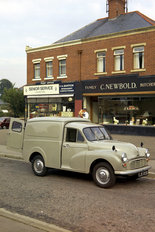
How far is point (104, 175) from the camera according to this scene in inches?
287

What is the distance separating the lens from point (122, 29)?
22.7 meters

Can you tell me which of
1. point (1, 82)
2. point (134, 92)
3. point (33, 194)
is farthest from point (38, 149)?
point (1, 82)

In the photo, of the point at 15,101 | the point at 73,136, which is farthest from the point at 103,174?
the point at 15,101

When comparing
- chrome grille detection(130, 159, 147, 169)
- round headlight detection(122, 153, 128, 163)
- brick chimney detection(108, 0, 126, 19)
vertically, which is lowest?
chrome grille detection(130, 159, 147, 169)

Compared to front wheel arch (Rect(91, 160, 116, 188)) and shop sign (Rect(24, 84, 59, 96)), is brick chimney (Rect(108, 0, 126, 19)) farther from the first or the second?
front wheel arch (Rect(91, 160, 116, 188))

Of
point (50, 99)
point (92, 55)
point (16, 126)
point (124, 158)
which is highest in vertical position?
point (92, 55)

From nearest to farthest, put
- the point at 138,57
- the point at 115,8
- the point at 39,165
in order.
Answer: the point at 39,165 < the point at 138,57 < the point at 115,8

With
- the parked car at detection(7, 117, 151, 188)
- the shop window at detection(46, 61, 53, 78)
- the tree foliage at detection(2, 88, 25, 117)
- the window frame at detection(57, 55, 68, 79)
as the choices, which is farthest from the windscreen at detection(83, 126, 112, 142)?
the tree foliage at detection(2, 88, 25, 117)

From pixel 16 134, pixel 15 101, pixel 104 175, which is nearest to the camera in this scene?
pixel 104 175

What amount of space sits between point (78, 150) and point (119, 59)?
622 inches

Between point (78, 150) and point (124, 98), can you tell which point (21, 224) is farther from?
point (124, 98)

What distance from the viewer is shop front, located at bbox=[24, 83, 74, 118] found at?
25188mm

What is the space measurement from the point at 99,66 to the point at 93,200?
18377 millimetres

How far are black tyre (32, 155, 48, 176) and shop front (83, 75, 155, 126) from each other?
44.1 ft
